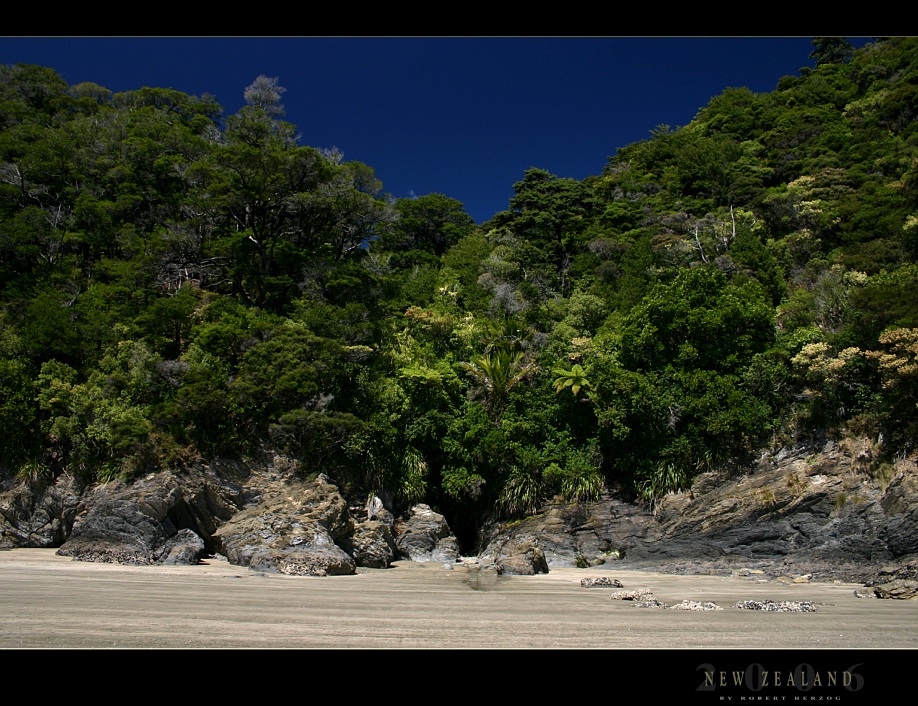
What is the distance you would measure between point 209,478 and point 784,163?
1464 inches

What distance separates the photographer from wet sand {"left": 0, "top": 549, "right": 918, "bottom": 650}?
174 inches

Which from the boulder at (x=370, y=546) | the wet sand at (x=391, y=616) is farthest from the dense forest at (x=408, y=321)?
the wet sand at (x=391, y=616)

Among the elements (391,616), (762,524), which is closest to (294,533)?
(391,616)

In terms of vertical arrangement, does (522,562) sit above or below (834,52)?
below

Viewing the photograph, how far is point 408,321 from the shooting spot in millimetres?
25484

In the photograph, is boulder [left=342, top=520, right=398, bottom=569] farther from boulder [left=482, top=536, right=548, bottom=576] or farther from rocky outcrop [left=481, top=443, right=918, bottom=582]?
rocky outcrop [left=481, top=443, right=918, bottom=582]

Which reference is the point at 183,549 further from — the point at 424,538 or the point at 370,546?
the point at 424,538

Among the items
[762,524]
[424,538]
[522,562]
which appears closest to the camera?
[522,562]

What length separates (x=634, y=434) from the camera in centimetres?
1950

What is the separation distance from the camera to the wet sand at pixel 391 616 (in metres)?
4.41

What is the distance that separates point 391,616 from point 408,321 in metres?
20.0

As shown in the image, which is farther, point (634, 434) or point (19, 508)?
point (634, 434)
